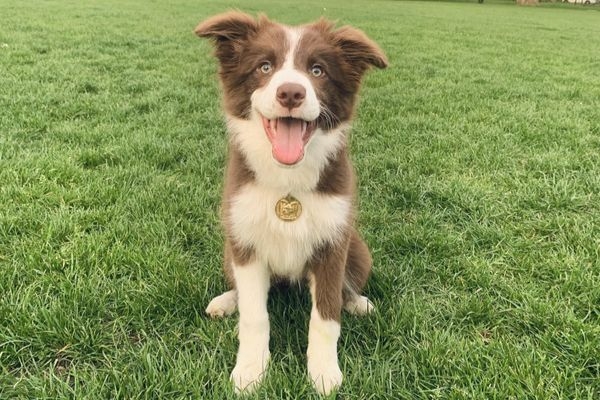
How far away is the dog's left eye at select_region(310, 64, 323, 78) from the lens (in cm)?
246

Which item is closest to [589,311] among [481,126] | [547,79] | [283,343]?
[283,343]

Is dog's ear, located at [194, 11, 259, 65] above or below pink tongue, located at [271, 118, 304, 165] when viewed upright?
above

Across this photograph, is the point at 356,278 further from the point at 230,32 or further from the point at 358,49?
the point at 230,32

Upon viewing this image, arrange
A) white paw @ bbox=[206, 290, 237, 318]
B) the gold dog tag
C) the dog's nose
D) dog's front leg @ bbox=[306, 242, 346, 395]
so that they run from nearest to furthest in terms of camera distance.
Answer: the dog's nose, dog's front leg @ bbox=[306, 242, 346, 395], the gold dog tag, white paw @ bbox=[206, 290, 237, 318]

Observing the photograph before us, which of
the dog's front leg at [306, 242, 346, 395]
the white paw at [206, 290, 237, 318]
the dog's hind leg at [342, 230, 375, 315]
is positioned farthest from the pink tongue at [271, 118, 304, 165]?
the white paw at [206, 290, 237, 318]

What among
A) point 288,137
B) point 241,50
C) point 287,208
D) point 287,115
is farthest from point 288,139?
point 241,50

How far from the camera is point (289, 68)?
7.84 ft

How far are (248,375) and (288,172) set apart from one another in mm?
879

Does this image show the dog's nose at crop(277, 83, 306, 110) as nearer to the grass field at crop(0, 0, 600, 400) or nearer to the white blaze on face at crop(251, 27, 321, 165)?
the white blaze on face at crop(251, 27, 321, 165)

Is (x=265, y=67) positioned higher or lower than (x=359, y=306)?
higher

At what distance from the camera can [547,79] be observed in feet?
29.2

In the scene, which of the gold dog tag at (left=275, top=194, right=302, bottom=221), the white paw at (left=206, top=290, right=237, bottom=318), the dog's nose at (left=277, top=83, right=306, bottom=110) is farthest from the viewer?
the white paw at (left=206, top=290, right=237, bottom=318)

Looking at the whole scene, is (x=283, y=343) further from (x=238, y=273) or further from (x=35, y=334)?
(x=35, y=334)

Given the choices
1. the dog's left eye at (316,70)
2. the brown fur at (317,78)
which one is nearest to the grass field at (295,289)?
the brown fur at (317,78)
